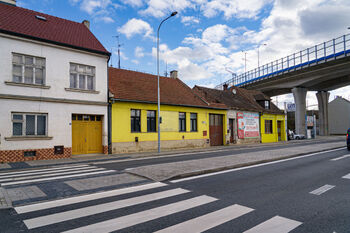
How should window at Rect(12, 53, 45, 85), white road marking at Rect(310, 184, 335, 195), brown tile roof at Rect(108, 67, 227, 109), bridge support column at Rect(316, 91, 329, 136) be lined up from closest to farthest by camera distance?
1. white road marking at Rect(310, 184, 335, 195)
2. window at Rect(12, 53, 45, 85)
3. brown tile roof at Rect(108, 67, 227, 109)
4. bridge support column at Rect(316, 91, 329, 136)

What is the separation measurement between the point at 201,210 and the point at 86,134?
13557mm

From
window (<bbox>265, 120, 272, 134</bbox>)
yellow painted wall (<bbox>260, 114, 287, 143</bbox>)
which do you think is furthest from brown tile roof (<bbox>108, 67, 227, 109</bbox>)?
window (<bbox>265, 120, 272, 134</bbox>)

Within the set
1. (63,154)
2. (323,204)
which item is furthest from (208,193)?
(63,154)

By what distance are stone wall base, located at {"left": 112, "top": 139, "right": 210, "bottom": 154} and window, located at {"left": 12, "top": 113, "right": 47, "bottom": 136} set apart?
4881 millimetres

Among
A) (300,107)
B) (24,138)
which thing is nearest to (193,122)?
(24,138)

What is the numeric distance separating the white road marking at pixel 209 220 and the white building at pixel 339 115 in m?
75.3

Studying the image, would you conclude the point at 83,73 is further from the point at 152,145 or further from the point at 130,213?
the point at 130,213

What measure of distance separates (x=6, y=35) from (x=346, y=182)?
57.9 feet

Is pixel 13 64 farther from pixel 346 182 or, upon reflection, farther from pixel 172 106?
pixel 346 182

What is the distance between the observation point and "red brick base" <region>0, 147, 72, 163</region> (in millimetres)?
12969

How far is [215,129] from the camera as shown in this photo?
2559 cm

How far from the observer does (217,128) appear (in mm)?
25828

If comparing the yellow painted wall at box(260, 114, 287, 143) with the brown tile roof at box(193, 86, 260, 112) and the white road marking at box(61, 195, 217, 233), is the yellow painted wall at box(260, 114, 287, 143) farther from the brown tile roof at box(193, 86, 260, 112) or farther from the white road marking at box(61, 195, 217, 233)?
the white road marking at box(61, 195, 217, 233)

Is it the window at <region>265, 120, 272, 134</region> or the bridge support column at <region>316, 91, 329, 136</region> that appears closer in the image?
the window at <region>265, 120, 272, 134</region>
